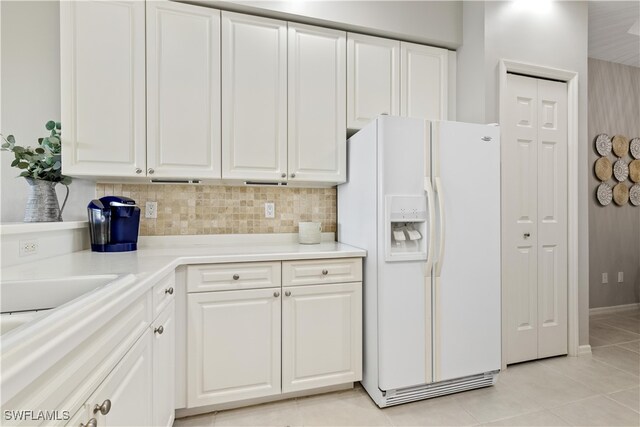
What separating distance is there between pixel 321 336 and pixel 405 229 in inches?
33.1

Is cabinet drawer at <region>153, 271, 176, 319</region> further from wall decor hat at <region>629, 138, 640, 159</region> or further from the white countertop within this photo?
wall decor hat at <region>629, 138, 640, 159</region>

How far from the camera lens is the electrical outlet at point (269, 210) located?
2393mm

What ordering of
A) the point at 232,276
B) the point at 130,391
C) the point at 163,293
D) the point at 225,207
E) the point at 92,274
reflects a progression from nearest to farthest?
the point at 130,391
the point at 92,274
the point at 163,293
the point at 232,276
the point at 225,207

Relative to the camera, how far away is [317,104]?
7.22 ft

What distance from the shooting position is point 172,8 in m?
1.94

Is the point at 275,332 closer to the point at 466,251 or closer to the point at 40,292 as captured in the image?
the point at 40,292

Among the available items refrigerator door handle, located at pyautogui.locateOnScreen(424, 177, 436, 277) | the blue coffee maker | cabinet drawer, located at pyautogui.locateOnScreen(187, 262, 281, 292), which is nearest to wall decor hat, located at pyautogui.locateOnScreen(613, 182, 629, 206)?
refrigerator door handle, located at pyautogui.locateOnScreen(424, 177, 436, 277)

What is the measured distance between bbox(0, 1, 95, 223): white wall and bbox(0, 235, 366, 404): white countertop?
66 cm

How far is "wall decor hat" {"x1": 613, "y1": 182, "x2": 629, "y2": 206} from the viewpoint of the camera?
11.3 ft

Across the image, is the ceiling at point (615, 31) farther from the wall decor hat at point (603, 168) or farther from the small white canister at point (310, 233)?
the small white canister at point (310, 233)

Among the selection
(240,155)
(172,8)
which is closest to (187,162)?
(240,155)

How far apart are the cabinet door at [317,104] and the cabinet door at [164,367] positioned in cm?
119

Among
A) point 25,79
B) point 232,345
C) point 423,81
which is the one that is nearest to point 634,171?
point 423,81

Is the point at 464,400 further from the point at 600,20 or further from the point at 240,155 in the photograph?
the point at 600,20
